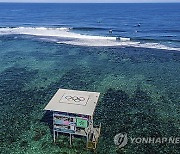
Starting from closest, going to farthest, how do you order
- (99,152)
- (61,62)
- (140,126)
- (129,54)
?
(99,152)
(140,126)
(61,62)
(129,54)

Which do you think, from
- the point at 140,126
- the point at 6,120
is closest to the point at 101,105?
the point at 140,126

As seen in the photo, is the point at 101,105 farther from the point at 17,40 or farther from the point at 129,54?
the point at 17,40

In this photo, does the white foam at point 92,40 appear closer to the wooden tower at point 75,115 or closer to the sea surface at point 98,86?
the sea surface at point 98,86

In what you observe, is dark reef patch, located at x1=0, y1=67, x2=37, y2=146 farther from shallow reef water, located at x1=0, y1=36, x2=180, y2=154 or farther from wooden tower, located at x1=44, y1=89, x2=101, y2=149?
wooden tower, located at x1=44, y1=89, x2=101, y2=149

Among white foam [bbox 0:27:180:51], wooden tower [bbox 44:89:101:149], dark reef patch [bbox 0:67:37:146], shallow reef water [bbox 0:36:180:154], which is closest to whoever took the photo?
wooden tower [bbox 44:89:101:149]

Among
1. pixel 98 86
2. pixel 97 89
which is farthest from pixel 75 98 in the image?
pixel 98 86

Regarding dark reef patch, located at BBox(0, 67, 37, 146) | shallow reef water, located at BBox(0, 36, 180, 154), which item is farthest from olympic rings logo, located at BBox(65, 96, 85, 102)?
dark reef patch, located at BBox(0, 67, 37, 146)

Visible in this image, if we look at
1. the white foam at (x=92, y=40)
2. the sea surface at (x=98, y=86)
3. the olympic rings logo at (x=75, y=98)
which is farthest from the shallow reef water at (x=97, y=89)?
the white foam at (x=92, y=40)

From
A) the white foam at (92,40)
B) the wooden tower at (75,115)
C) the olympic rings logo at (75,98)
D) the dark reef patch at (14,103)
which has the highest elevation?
the white foam at (92,40)
